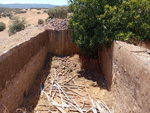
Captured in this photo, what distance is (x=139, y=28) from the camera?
5742 millimetres

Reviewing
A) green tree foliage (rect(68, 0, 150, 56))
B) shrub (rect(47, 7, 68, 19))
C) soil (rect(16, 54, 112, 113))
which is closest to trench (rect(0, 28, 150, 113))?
soil (rect(16, 54, 112, 113))

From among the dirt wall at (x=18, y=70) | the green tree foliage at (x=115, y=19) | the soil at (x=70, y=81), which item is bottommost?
the soil at (x=70, y=81)

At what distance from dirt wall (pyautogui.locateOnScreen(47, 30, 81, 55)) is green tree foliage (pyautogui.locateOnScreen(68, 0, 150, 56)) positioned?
2.65 m

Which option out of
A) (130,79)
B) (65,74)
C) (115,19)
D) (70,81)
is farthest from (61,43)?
(130,79)

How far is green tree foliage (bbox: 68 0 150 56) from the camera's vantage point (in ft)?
18.5

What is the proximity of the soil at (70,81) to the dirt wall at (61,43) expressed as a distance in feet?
1.48

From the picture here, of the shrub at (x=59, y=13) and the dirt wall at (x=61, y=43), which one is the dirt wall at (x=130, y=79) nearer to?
the dirt wall at (x=61, y=43)

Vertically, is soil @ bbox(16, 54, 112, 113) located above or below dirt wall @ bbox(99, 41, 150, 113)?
below

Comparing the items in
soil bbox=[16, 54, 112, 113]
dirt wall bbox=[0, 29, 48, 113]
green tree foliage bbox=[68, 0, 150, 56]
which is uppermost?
green tree foliage bbox=[68, 0, 150, 56]

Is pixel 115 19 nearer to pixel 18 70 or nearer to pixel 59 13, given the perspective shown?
pixel 18 70

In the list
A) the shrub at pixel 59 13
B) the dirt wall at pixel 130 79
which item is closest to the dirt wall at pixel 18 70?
the dirt wall at pixel 130 79

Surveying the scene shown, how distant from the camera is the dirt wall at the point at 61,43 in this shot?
350 inches

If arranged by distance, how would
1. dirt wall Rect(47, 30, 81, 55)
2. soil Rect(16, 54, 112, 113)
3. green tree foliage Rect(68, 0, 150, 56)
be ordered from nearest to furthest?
1. soil Rect(16, 54, 112, 113)
2. green tree foliage Rect(68, 0, 150, 56)
3. dirt wall Rect(47, 30, 81, 55)

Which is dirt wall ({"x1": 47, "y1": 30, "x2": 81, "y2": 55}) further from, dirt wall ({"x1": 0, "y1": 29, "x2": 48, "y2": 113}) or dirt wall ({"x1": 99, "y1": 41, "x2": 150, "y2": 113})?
dirt wall ({"x1": 99, "y1": 41, "x2": 150, "y2": 113})
